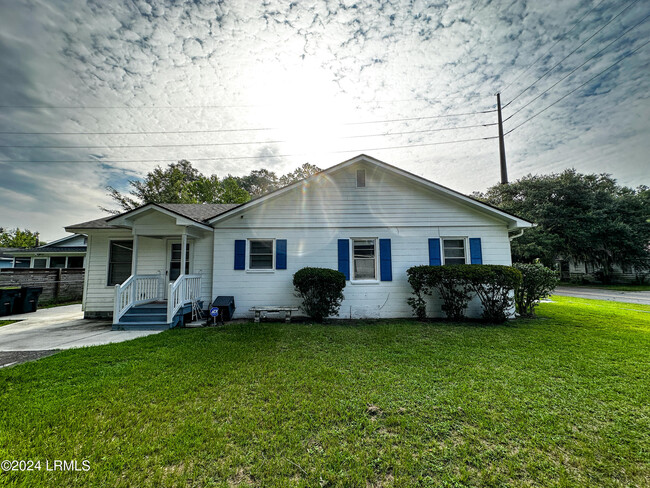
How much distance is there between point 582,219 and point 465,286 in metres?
23.8

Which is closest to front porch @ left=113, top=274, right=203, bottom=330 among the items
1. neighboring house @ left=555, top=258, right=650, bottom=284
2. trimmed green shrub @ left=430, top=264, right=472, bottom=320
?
trimmed green shrub @ left=430, top=264, right=472, bottom=320

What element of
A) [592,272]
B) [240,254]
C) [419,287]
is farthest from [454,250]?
[592,272]

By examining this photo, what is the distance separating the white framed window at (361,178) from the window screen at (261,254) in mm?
3698

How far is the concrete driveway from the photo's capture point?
17.0ft

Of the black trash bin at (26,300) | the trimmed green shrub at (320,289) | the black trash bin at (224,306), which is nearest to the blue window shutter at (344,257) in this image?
the trimmed green shrub at (320,289)

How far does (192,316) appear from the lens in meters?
7.75

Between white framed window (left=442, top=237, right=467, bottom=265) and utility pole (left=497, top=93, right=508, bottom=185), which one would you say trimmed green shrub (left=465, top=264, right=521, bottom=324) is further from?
utility pole (left=497, top=93, right=508, bottom=185)

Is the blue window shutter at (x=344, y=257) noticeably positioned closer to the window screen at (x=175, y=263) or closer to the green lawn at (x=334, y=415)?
the green lawn at (x=334, y=415)

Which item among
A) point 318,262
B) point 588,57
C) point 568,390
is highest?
point 588,57

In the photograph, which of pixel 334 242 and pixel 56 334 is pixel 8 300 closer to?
pixel 56 334

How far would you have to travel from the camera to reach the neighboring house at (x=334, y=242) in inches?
326

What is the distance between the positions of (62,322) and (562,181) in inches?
1383

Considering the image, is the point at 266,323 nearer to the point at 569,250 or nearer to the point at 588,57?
the point at 588,57

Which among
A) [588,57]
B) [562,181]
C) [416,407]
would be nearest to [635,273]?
[562,181]
